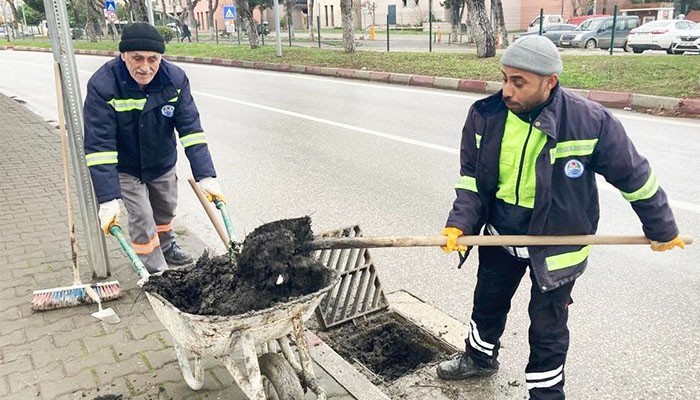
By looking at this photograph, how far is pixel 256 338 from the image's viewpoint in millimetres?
2330

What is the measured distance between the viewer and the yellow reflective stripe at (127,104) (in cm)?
336

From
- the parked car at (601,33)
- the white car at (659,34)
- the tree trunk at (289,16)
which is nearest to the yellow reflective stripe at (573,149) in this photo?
the white car at (659,34)

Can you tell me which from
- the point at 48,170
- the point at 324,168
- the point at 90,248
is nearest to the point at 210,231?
the point at 90,248

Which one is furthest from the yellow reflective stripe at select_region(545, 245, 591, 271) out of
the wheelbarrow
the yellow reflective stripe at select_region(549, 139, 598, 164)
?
the wheelbarrow

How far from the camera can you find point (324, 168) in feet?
22.8

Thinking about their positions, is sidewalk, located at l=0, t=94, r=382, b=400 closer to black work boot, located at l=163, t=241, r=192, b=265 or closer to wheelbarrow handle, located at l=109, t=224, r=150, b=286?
black work boot, located at l=163, t=241, r=192, b=265

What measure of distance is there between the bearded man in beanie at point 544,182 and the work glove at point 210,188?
4.41 feet

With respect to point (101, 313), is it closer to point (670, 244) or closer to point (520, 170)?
point (520, 170)

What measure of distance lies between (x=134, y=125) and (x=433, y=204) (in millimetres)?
2946

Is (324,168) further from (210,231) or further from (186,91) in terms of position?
(186,91)

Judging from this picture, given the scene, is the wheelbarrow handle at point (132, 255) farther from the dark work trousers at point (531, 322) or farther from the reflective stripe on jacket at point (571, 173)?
the dark work trousers at point (531, 322)

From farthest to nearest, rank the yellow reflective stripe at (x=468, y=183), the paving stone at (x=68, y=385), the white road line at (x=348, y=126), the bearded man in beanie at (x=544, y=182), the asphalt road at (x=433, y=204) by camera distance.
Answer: the white road line at (x=348, y=126) → the asphalt road at (x=433, y=204) → the paving stone at (x=68, y=385) → the yellow reflective stripe at (x=468, y=183) → the bearded man in beanie at (x=544, y=182)

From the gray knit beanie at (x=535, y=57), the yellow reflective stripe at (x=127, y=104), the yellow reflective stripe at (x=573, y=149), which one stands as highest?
the gray knit beanie at (x=535, y=57)

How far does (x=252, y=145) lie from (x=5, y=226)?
3686 mm
